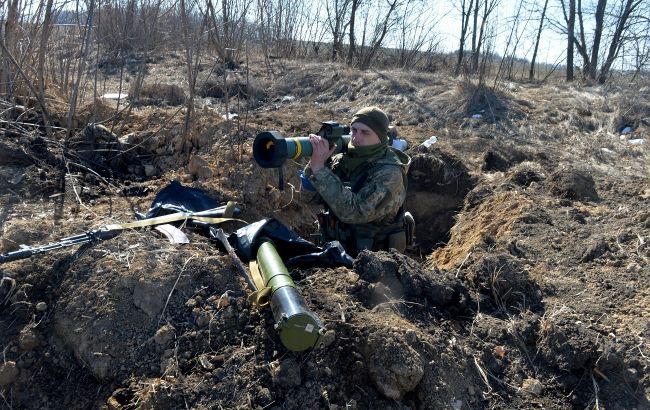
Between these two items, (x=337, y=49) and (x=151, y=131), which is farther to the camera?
(x=337, y=49)

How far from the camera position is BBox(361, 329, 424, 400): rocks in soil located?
206 centimetres

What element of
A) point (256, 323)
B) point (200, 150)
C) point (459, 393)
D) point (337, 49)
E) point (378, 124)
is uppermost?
point (337, 49)

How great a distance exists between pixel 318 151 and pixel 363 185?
0.42 metres

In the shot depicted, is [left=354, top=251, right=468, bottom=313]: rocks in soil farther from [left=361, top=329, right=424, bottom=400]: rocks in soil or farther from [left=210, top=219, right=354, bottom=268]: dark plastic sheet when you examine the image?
[left=361, top=329, right=424, bottom=400]: rocks in soil

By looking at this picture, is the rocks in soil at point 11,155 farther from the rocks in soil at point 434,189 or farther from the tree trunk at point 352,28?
→ the tree trunk at point 352,28

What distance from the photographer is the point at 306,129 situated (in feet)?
18.5

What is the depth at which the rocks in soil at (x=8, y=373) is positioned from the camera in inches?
85.1

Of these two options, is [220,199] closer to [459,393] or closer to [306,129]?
[306,129]

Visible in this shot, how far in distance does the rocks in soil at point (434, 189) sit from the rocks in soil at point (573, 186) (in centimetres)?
78

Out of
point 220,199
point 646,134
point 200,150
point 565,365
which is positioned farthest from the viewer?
point 646,134

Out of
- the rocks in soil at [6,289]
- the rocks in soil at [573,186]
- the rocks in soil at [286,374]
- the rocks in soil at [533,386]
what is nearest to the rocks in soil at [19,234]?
Result: the rocks in soil at [6,289]

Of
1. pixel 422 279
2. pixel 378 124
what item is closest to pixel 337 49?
pixel 378 124

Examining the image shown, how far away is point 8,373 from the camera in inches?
85.5

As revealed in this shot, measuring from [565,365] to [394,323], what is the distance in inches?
29.0
